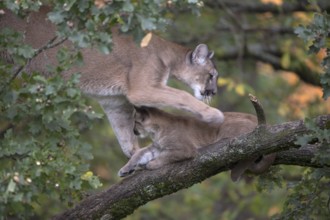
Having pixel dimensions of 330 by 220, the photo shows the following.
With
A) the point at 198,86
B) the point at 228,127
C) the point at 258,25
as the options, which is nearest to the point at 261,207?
the point at 258,25

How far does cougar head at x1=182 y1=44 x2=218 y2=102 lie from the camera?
9633mm

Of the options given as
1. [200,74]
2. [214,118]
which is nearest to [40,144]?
[214,118]

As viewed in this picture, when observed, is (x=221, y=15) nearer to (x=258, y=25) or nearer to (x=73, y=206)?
(x=258, y=25)

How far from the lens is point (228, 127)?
851cm

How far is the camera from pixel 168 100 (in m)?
8.78

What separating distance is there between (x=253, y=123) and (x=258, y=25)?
6.27 metres

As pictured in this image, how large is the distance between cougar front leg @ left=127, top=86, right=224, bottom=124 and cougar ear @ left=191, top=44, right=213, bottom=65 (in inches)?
33.7

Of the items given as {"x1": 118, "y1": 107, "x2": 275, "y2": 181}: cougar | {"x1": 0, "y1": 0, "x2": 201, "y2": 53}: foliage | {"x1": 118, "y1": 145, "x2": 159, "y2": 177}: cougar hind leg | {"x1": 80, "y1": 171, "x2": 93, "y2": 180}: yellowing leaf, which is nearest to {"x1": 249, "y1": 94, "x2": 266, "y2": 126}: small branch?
{"x1": 118, "y1": 107, "x2": 275, "y2": 181}: cougar

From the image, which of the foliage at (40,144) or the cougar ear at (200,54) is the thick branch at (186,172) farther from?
the cougar ear at (200,54)

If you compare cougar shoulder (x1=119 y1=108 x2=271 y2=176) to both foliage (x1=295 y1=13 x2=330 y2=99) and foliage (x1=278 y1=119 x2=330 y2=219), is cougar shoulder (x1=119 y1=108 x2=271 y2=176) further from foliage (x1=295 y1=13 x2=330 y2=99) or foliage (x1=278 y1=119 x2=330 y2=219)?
foliage (x1=295 y1=13 x2=330 y2=99)

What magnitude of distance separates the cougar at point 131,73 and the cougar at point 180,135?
114 mm

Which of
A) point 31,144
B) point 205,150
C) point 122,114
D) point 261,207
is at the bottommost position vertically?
point 261,207

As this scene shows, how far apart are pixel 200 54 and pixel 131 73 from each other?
961mm

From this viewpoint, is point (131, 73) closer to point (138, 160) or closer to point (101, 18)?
point (138, 160)
